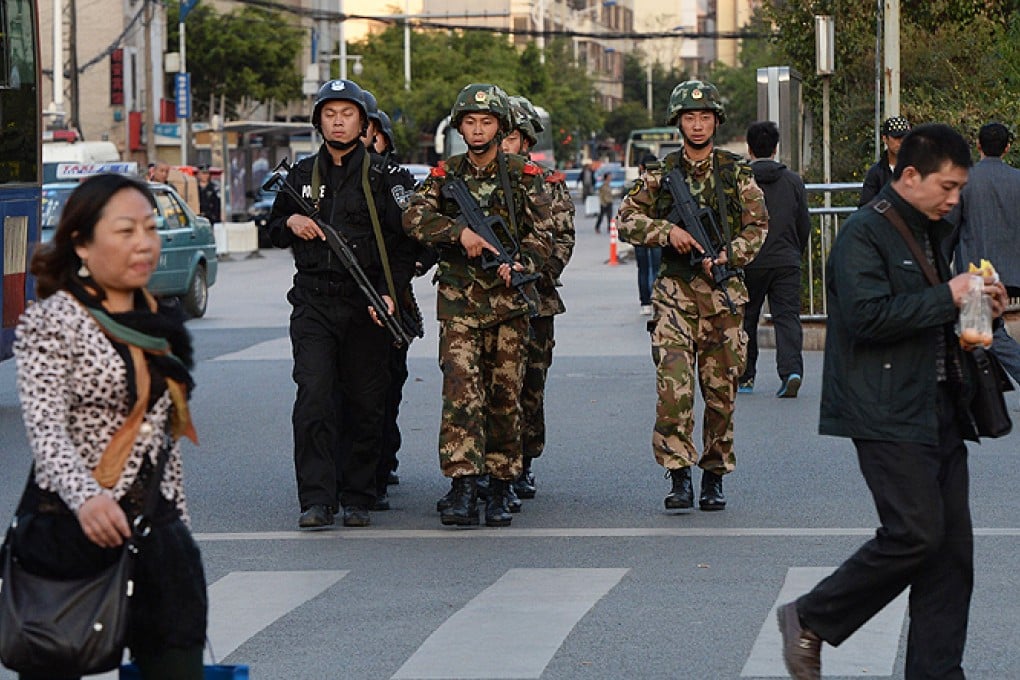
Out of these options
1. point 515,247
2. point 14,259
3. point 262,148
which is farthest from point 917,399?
point 262,148

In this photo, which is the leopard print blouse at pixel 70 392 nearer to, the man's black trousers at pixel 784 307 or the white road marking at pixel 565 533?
the white road marking at pixel 565 533

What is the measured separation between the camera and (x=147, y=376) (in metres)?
4.61

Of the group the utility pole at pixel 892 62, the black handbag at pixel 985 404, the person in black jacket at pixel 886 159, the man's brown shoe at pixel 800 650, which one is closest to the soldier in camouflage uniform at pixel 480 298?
the man's brown shoe at pixel 800 650

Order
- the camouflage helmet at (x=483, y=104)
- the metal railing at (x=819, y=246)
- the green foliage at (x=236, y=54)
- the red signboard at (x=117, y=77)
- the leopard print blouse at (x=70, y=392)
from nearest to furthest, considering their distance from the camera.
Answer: the leopard print blouse at (x=70, y=392) → the camouflage helmet at (x=483, y=104) → the metal railing at (x=819, y=246) → the red signboard at (x=117, y=77) → the green foliage at (x=236, y=54)

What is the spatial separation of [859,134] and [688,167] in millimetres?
17294

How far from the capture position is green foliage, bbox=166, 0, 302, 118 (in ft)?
212

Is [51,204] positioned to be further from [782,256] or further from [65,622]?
[65,622]

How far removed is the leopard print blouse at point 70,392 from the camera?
14.7 ft

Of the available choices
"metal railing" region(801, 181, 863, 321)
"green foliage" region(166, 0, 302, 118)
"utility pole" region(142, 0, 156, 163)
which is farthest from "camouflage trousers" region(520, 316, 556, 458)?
"green foliage" region(166, 0, 302, 118)

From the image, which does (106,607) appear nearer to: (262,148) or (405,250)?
(405,250)

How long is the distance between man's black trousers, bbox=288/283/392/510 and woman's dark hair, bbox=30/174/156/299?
14.8 feet

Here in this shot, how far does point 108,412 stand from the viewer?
4594mm

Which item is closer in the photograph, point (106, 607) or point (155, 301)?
point (106, 607)

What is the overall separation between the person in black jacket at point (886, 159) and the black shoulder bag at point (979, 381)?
22.7 ft
